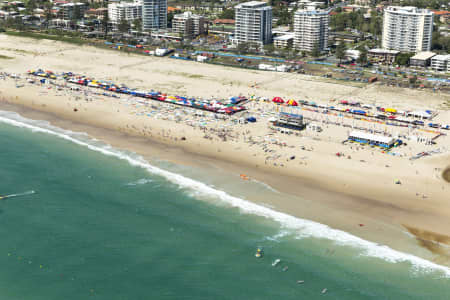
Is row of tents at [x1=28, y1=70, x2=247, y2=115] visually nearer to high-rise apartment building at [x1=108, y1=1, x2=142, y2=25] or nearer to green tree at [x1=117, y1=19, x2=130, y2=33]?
green tree at [x1=117, y1=19, x2=130, y2=33]

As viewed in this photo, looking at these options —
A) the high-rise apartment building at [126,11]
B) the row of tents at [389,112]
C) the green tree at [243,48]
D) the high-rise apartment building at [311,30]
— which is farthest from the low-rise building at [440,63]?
the high-rise apartment building at [126,11]

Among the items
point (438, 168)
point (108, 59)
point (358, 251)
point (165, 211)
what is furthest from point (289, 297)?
point (108, 59)

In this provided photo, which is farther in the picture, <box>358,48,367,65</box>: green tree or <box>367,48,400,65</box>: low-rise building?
<box>367,48,400,65</box>: low-rise building

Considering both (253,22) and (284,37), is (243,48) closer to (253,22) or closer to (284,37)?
(253,22)

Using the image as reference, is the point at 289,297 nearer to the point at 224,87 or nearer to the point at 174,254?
the point at 174,254

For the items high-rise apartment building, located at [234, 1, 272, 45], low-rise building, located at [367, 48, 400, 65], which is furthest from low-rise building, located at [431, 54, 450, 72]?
high-rise apartment building, located at [234, 1, 272, 45]
